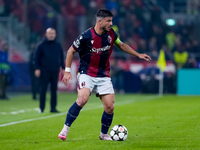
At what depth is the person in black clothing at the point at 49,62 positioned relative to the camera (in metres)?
13.6

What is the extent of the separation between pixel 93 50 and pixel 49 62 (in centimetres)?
586

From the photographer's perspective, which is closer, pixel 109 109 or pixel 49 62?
pixel 109 109

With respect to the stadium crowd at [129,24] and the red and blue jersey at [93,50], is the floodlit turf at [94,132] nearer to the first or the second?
the red and blue jersey at [93,50]

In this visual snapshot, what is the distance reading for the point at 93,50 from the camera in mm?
7902

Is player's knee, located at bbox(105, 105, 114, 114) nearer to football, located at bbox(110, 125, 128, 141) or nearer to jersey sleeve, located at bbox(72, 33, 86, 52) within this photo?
football, located at bbox(110, 125, 128, 141)

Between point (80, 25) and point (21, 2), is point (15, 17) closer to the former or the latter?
point (21, 2)

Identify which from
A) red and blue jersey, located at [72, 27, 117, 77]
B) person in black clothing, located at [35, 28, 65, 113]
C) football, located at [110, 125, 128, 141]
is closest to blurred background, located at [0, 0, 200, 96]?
person in black clothing, located at [35, 28, 65, 113]

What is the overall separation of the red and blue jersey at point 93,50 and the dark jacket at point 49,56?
18.6ft

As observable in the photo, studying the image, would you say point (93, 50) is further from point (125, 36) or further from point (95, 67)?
point (125, 36)

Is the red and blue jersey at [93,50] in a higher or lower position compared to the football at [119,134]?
higher

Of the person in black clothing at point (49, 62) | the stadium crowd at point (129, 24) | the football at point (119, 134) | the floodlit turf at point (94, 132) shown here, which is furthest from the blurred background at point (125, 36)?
the football at point (119, 134)

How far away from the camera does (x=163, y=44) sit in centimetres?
2756

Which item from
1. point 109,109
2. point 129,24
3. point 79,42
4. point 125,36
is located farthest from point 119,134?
point 129,24

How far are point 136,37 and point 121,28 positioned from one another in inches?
42.9
